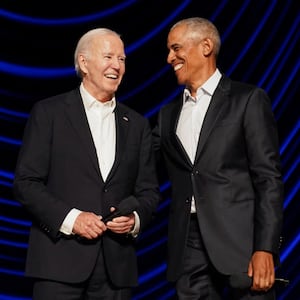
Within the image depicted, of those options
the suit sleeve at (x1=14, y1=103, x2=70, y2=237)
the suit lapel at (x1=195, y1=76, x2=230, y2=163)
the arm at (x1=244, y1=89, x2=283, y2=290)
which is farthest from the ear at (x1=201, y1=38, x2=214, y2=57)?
the suit sleeve at (x1=14, y1=103, x2=70, y2=237)

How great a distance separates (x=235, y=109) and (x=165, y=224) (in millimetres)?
1247

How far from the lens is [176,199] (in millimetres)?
2648

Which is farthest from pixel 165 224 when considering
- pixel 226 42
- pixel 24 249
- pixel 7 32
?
pixel 7 32

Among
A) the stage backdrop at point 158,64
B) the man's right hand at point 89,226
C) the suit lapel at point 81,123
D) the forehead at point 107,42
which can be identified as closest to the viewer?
the man's right hand at point 89,226

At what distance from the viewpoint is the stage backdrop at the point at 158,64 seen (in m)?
3.53

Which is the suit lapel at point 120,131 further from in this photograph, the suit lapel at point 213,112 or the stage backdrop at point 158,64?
the stage backdrop at point 158,64

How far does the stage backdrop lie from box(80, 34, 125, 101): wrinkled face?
2.98ft

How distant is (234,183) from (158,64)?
1.26 m

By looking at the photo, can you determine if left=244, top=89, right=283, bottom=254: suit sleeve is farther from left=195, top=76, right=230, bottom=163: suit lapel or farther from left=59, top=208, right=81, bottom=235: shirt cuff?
left=59, top=208, right=81, bottom=235: shirt cuff

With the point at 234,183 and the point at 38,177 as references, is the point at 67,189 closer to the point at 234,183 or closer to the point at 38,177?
the point at 38,177

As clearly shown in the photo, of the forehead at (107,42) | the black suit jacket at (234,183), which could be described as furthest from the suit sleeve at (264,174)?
the forehead at (107,42)

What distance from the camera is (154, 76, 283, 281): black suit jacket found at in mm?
2521

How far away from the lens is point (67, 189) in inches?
99.6

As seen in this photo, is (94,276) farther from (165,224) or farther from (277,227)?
(165,224)
